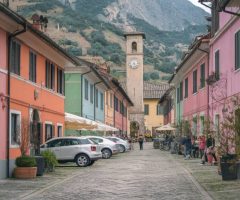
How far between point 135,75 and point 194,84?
49444mm

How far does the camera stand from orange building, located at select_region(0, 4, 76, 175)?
2138cm

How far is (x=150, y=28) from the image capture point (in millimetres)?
183500

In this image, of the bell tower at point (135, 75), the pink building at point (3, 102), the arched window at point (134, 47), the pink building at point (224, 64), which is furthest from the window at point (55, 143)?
the arched window at point (134, 47)

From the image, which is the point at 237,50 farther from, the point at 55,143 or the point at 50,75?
the point at 50,75

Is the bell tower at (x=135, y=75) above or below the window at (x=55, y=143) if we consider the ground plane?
above

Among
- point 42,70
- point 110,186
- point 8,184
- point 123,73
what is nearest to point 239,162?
point 110,186

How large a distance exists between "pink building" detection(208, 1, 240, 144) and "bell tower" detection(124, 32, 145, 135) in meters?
52.2

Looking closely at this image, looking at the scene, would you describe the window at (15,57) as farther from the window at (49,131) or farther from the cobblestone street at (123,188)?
the window at (49,131)

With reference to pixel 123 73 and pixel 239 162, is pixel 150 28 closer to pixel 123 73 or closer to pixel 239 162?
pixel 123 73

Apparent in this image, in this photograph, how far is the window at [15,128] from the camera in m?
22.3

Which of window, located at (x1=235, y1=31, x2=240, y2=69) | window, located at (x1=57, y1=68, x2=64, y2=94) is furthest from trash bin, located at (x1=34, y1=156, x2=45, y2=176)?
window, located at (x1=57, y1=68, x2=64, y2=94)

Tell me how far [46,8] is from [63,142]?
386 feet

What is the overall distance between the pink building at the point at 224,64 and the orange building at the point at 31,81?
724cm

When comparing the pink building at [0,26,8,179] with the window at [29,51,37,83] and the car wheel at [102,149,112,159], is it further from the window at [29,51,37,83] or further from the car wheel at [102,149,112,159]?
the car wheel at [102,149,112,159]
